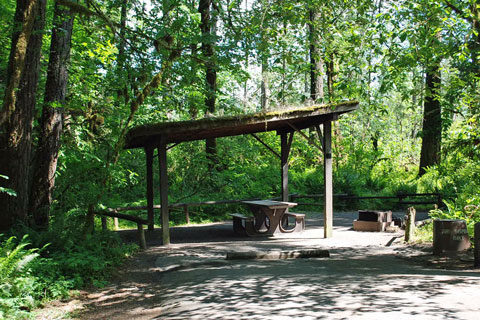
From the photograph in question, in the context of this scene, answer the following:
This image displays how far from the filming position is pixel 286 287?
625 centimetres

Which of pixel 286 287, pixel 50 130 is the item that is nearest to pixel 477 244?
pixel 286 287

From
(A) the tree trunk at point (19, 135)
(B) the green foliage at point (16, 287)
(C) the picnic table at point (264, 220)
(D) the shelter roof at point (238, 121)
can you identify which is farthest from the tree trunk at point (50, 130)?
(C) the picnic table at point (264, 220)

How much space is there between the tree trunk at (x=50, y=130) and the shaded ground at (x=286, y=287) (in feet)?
7.89

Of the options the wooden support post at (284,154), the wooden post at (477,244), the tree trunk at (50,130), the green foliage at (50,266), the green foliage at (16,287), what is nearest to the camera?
the green foliage at (16,287)

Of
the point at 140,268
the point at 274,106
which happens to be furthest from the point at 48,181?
the point at 274,106

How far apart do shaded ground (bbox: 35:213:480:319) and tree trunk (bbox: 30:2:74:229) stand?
240cm

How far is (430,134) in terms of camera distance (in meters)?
19.6

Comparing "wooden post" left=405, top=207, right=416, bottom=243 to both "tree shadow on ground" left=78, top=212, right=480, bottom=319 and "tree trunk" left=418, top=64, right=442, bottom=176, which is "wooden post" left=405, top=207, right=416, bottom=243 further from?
"tree trunk" left=418, top=64, right=442, bottom=176

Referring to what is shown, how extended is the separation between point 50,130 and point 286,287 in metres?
6.26

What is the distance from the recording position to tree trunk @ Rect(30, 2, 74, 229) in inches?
357

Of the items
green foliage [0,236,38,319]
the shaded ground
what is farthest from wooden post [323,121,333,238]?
green foliage [0,236,38,319]

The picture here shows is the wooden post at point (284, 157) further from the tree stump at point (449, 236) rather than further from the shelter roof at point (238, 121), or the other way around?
the tree stump at point (449, 236)

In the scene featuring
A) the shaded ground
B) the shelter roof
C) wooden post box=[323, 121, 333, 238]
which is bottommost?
the shaded ground

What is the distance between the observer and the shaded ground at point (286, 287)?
511cm
